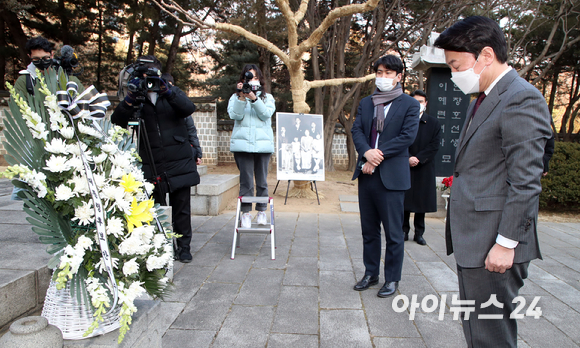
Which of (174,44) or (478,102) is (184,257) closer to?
(478,102)

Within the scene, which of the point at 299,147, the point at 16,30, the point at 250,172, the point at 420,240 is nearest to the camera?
the point at 250,172

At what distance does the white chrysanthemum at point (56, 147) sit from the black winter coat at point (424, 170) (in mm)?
3865

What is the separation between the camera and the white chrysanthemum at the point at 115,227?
1.58 metres

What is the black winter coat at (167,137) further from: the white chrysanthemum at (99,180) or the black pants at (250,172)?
the white chrysanthemum at (99,180)

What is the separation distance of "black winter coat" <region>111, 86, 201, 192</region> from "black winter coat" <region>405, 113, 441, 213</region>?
2.75 m

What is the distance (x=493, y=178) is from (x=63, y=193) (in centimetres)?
182

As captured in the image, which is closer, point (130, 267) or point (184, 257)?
point (130, 267)

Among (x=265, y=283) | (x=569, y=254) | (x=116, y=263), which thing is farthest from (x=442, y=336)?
(x=569, y=254)

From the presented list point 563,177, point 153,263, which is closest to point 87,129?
point 153,263

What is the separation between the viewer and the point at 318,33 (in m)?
6.83

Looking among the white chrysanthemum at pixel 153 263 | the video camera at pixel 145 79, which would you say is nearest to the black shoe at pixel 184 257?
the video camera at pixel 145 79

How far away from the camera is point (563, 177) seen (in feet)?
22.7

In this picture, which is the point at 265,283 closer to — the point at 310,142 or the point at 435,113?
the point at 310,142

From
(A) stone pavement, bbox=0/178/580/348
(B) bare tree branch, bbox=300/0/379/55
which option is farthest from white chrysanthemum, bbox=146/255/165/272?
(B) bare tree branch, bbox=300/0/379/55
